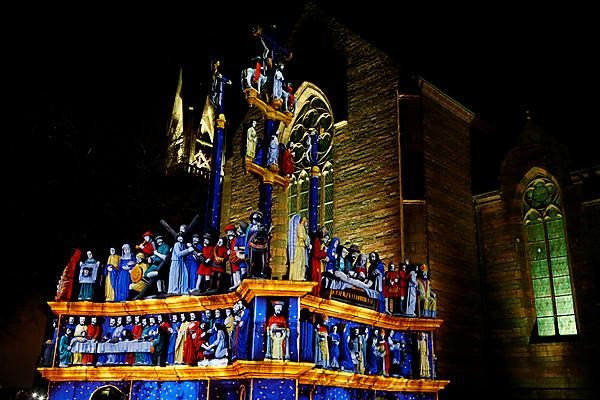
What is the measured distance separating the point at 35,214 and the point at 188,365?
934 centimetres

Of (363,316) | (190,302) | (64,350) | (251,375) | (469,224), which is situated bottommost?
(251,375)

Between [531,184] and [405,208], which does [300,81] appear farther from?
[531,184]

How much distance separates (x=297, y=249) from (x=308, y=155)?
981 cm

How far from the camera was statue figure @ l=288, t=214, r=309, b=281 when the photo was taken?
10984mm

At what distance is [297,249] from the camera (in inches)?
438

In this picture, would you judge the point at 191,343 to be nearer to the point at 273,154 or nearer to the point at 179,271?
the point at 179,271

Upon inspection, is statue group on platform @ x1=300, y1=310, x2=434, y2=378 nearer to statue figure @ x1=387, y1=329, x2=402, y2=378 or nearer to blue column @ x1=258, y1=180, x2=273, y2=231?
statue figure @ x1=387, y1=329, x2=402, y2=378

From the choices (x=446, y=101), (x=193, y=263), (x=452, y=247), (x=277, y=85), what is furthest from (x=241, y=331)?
(x=446, y=101)

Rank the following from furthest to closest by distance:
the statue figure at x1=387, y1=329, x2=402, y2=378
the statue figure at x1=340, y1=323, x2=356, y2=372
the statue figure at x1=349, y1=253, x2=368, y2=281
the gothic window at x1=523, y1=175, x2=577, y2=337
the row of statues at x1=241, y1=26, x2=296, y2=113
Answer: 1. the gothic window at x1=523, y1=175, x2=577, y2=337
2. the row of statues at x1=241, y1=26, x2=296, y2=113
3. the statue figure at x1=387, y1=329, x2=402, y2=378
4. the statue figure at x1=349, y1=253, x2=368, y2=281
5. the statue figure at x1=340, y1=323, x2=356, y2=372

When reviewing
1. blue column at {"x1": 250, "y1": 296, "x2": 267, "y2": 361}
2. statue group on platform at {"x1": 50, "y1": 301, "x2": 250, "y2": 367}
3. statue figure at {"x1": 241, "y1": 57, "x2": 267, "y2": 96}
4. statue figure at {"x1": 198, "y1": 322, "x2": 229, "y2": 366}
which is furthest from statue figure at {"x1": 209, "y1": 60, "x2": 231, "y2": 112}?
blue column at {"x1": 250, "y1": 296, "x2": 267, "y2": 361}

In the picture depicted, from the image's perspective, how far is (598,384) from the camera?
49.2 ft

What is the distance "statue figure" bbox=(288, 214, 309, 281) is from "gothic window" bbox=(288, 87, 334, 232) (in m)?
8.76

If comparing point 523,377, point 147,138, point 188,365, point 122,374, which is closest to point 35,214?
point 147,138

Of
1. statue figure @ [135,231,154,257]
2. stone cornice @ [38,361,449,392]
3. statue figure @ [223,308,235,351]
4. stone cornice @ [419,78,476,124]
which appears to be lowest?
stone cornice @ [38,361,449,392]
